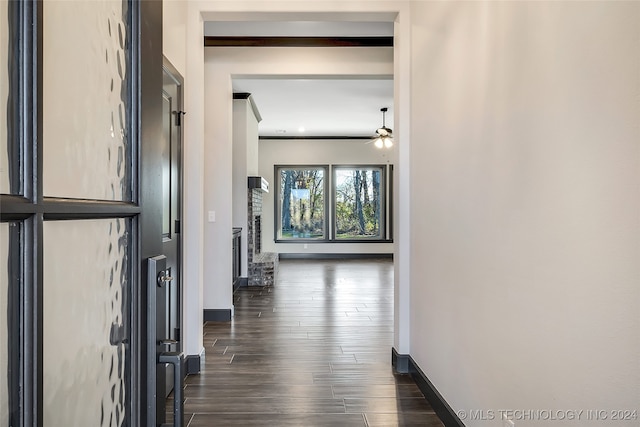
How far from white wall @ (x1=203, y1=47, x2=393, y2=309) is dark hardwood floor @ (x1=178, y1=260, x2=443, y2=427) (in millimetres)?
732

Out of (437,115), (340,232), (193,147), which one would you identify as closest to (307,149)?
(340,232)

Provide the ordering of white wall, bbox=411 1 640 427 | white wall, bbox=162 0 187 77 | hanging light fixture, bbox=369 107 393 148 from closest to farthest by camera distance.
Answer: white wall, bbox=411 1 640 427, white wall, bbox=162 0 187 77, hanging light fixture, bbox=369 107 393 148

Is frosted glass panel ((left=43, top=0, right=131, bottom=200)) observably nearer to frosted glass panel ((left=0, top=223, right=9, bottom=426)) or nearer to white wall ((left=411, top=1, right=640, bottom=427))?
frosted glass panel ((left=0, top=223, right=9, bottom=426))

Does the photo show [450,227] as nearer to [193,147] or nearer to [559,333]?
[559,333]

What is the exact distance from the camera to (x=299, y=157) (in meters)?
10.2

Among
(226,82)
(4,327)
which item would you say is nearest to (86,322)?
(4,327)

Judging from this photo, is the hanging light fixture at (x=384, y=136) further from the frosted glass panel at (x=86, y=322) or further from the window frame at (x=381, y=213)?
the frosted glass panel at (x=86, y=322)

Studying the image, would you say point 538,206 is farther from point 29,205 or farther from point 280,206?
point 280,206

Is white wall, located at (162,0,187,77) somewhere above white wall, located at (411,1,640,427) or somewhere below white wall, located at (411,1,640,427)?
above

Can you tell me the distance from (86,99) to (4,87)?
A: 8.3 inches

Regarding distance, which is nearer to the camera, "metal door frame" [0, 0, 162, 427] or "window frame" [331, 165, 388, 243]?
"metal door frame" [0, 0, 162, 427]

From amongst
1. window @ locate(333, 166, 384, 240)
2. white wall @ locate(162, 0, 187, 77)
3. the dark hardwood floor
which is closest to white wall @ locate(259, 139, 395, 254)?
window @ locate(333, 166, 384, 240)

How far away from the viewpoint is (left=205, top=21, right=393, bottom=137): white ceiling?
394 cm

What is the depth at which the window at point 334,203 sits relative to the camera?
33.9ft
